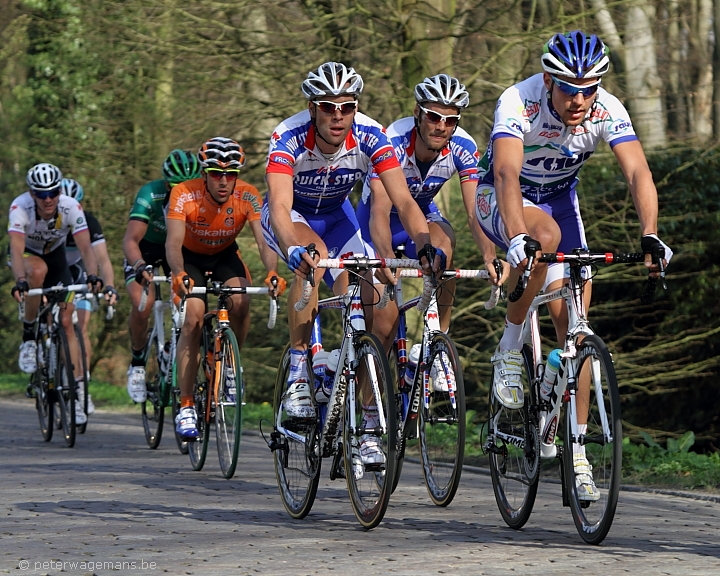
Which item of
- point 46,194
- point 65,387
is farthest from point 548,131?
point 46,194

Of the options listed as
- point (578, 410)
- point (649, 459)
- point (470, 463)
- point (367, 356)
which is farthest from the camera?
point (470, 463)

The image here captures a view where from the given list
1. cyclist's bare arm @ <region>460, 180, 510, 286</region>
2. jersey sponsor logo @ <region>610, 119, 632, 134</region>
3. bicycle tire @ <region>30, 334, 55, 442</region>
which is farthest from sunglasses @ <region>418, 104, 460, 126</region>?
bicycle tire @ <region>30, 334, 55, 442</region>

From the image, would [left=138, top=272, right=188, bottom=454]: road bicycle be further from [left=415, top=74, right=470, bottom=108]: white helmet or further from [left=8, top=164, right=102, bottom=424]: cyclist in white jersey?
[left=415, top=74, right=470, bottom=108]: white helmet

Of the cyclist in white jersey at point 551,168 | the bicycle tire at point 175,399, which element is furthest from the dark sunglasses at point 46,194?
the cyclist in white jersey at point 551,168

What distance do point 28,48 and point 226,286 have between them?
573 inches

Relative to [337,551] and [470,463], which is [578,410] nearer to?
[337,551]

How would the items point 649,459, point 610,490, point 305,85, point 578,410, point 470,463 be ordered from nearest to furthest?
point 610,490
point 578,410
point 305,85
point 649,459
point 470,463

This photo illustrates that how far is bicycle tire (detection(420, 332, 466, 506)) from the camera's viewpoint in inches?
281

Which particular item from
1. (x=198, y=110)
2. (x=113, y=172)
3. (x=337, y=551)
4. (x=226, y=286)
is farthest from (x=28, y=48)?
(x=337, y=551)

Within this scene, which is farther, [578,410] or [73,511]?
[73,511]

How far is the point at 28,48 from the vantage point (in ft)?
74.2

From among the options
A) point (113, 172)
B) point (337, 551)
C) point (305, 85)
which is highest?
point (113, 172)

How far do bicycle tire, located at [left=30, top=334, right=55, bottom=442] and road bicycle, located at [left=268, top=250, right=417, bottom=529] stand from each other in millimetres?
5067

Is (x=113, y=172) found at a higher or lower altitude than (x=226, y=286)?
higher
